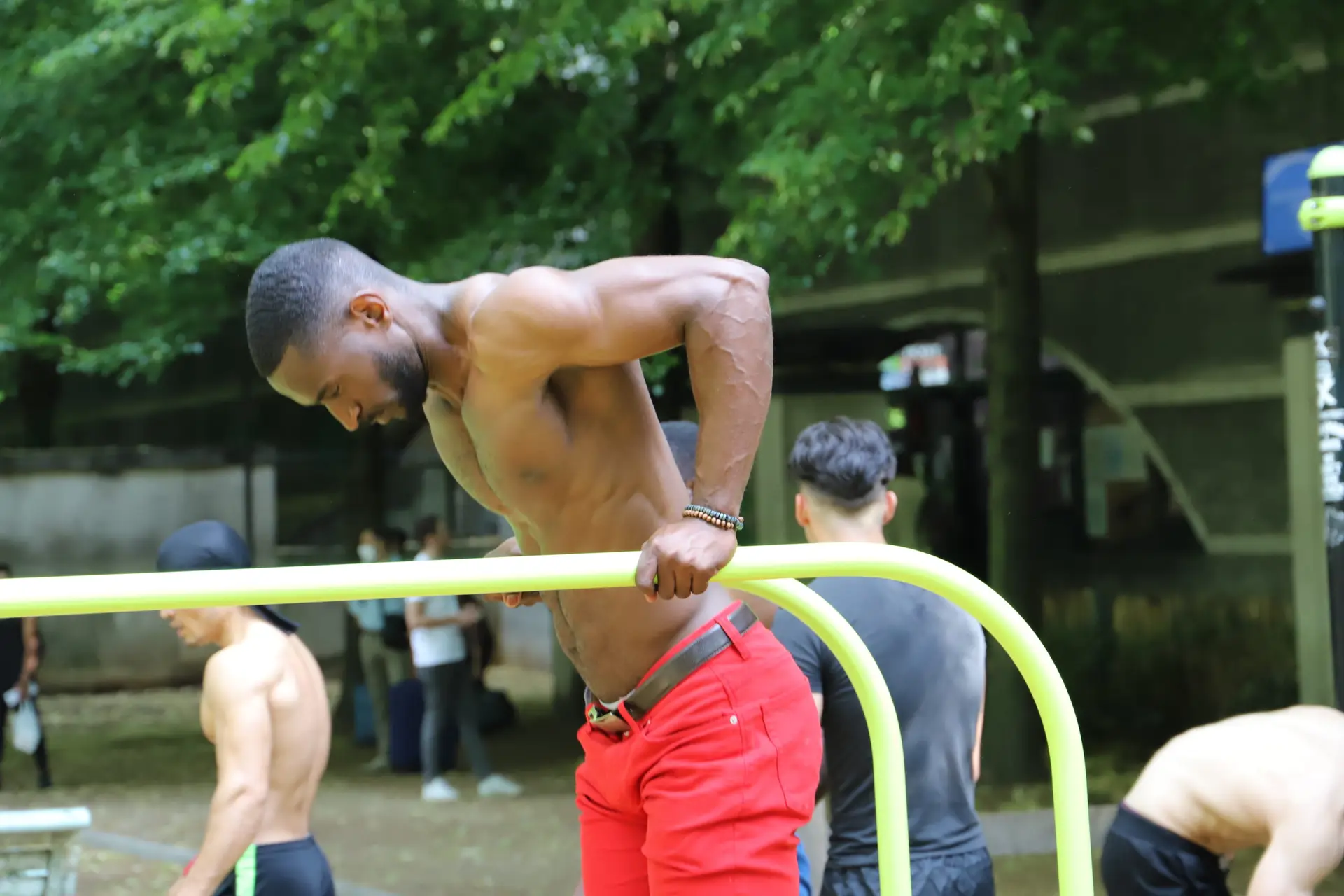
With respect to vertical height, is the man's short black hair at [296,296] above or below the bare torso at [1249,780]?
above

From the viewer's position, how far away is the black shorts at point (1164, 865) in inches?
134

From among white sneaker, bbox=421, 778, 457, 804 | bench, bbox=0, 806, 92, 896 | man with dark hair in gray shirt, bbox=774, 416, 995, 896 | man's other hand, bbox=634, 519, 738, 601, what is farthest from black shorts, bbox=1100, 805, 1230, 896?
white sneaker, bbox=421, 778, 457, 804

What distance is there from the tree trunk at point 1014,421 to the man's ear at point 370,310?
643 cm

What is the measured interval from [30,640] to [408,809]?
2.84 metres

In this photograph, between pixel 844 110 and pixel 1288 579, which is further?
pixel 1288 579

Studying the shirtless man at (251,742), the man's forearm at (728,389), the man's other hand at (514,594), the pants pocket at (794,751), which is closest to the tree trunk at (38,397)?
the shirtless man at (251,742)

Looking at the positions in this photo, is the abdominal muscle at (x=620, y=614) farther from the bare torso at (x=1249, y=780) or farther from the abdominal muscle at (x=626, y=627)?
the bare torso at (x=1249, y=780)

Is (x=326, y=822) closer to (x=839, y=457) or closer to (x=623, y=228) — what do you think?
(x=623, y=228)

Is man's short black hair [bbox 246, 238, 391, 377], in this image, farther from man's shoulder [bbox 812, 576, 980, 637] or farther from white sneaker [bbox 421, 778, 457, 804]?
white sneaker [bbox 421, 778, 457, 804]

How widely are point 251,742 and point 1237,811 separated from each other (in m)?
2.12

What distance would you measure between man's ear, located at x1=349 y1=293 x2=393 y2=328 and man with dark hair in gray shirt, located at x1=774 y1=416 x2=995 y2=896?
1.23 m

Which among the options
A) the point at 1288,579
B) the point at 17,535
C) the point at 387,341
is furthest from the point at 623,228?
the point at 17,535

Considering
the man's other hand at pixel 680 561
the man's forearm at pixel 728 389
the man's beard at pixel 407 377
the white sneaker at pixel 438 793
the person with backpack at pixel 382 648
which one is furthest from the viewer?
the person with backpack at pixel 382 648

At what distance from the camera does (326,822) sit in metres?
8.85
